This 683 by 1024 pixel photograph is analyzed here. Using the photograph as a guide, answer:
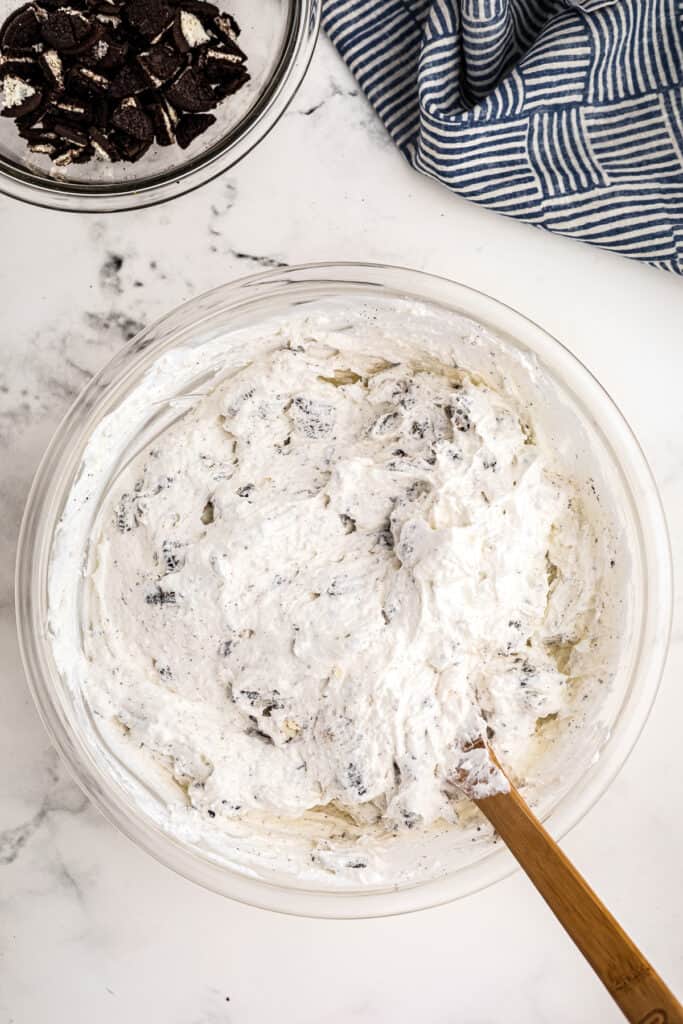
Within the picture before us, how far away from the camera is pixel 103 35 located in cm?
117

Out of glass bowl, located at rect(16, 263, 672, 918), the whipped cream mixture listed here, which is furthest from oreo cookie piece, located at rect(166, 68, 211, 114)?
the whipped cream mixture

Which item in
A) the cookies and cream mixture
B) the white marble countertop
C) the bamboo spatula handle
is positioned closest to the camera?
the bamboo spatula handle

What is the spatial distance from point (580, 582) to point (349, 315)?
1.58ft

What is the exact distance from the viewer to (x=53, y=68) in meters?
1.18

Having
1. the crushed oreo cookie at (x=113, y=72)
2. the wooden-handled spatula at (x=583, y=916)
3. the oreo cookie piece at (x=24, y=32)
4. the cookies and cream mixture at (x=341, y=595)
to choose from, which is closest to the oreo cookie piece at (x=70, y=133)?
the crushed oreo cookie at (x=113, y=72)

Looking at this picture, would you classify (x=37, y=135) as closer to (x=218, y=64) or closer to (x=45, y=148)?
(x=45, y=148)

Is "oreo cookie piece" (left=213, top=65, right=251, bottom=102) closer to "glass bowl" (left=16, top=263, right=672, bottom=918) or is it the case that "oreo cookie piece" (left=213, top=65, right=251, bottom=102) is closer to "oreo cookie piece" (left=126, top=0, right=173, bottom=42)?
"oreo cookie piece" (left=126, top=0, right=173, bottom=42)

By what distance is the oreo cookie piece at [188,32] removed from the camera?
1178 mm

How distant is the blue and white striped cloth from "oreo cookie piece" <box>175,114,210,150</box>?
227 millimetres

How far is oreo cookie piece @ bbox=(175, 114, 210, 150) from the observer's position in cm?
123

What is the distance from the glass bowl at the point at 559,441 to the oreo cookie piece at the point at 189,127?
22cm

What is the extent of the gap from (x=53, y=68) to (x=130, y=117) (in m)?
0.11

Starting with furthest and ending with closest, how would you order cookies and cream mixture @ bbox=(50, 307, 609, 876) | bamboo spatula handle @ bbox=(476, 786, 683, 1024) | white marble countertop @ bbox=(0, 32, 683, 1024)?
white marble countertop @ bbox=(0, 32, 683, 1024) → cookies and cream mixture @ bbox=(50, 307, 609, 876) → bamboo spatula handle @ bbox=(476, 786, 683, 1024)

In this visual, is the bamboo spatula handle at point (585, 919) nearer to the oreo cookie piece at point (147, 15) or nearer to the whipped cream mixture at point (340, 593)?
the whipped cream mixture at point (340, 593)
